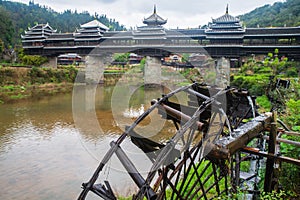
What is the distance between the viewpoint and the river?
672 centimetres

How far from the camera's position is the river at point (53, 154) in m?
6.72

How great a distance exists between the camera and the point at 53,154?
916 cm

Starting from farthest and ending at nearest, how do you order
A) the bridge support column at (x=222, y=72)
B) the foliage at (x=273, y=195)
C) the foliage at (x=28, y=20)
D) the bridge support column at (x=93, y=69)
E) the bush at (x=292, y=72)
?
1. the foliage at (x=28, y=20)
2. the bridge support column at (x=93, y=69)
3. the bridge support column at (x=222, y=72)
4. the bush at (x=292, y=72)
5. the foliage at (x=273, y=195)

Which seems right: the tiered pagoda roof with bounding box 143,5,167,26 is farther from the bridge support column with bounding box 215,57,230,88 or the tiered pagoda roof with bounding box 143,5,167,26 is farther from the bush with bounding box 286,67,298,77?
the bush with bounding box 286,67,298,77

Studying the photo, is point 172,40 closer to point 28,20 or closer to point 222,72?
point 222,72

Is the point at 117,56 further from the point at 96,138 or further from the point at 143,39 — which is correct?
the point at 96,138

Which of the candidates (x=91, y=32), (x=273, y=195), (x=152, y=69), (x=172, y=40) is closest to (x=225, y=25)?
(x=172, y=40)

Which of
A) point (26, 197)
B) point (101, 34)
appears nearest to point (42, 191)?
point (26, 197)

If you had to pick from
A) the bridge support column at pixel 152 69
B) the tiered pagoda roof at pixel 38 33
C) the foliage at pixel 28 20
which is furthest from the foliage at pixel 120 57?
the bridge support column at pixel 152 69

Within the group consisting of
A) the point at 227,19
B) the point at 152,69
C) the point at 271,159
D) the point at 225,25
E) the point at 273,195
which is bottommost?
the point at 273,195

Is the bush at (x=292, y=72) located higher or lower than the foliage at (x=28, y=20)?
lower

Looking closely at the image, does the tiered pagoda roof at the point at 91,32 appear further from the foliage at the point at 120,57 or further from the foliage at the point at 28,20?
the foliage at the point at 120,57

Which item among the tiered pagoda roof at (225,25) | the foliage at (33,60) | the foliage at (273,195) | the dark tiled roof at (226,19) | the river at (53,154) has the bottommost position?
the river at (53,154)

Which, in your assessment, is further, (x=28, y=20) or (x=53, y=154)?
(x=28, y=20)
